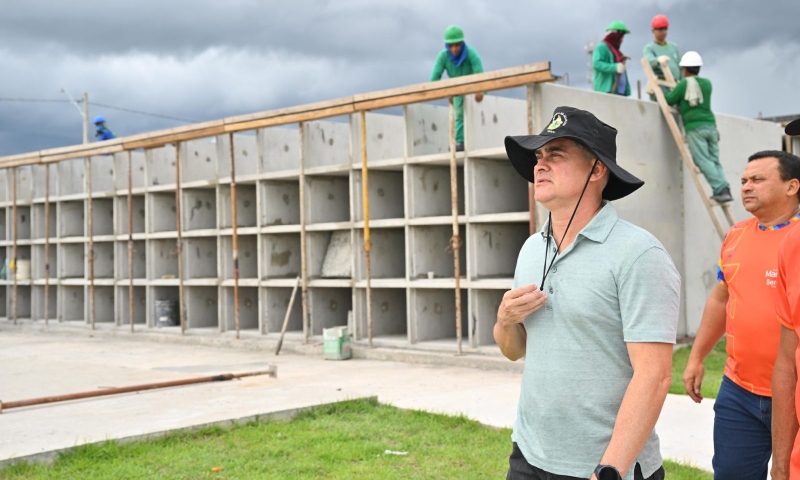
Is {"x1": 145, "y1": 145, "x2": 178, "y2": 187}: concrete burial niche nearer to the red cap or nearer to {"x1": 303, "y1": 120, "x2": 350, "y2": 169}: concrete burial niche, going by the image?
{"x1": 303, "y1": 120, "x2": 350, "y2": 169}: concrete burial niche

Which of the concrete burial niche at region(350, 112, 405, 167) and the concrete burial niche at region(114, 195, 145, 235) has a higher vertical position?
the concrete burial niche at region(350, 112, 405, 167)

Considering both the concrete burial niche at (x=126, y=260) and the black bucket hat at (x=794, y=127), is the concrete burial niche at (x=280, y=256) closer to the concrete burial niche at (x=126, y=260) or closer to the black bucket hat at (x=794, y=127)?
the concrete burial niche at (x=126, y=260)

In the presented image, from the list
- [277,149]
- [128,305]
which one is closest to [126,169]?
[128,305]

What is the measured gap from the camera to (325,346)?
10273 mm

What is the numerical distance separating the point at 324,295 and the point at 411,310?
172 cm

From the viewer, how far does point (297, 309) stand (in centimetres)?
1210

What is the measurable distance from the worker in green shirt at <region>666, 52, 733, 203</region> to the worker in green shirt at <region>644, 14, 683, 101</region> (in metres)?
0.44

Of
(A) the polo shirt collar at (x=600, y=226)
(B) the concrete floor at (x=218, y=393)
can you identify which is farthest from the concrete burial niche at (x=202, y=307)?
(A) the polo shirt collar at (x=600, y=226)

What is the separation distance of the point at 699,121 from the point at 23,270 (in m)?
11.3

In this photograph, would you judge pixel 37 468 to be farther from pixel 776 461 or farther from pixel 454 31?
pixel 454 31

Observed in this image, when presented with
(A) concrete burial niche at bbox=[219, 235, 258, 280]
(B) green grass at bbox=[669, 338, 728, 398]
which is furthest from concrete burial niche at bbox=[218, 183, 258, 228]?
(B) green grass at bbox=[669, 338, 728, 398]

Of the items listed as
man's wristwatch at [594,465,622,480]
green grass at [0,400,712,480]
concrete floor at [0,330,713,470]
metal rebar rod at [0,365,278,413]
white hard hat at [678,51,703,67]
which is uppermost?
white hard hat at [678,51,703,67]

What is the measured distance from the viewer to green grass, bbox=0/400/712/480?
5082mm

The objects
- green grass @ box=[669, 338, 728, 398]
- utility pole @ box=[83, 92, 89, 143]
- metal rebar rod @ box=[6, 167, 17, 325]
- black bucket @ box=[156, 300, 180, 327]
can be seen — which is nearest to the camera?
green grass @ box=[669, 338, 728, 398]
